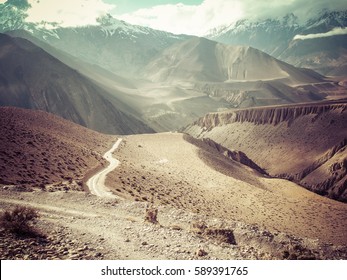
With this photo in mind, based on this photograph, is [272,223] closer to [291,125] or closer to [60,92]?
[291,125]

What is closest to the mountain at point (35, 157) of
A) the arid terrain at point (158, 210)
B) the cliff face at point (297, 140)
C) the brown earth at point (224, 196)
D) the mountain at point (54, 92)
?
the arid terrain at point (158, 210)

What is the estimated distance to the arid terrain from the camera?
40.7 feet

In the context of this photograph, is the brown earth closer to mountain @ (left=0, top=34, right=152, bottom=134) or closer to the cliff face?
the cliff face

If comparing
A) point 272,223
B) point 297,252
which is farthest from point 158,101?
point 297,252

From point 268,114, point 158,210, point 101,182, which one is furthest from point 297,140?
point 158,210

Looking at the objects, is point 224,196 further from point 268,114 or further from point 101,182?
point 268,114

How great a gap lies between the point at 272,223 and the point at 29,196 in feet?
69.1

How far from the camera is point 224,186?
39.2 meters

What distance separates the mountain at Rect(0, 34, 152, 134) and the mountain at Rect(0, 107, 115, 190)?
71.6 m

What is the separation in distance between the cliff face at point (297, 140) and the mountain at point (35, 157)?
169 feet

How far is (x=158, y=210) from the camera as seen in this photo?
20.9 meters

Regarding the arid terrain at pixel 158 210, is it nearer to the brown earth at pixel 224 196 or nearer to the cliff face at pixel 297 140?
the brown earth at pixel 224 196

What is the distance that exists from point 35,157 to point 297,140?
76575mm

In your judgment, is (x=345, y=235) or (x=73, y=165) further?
(x=73, y=165)
